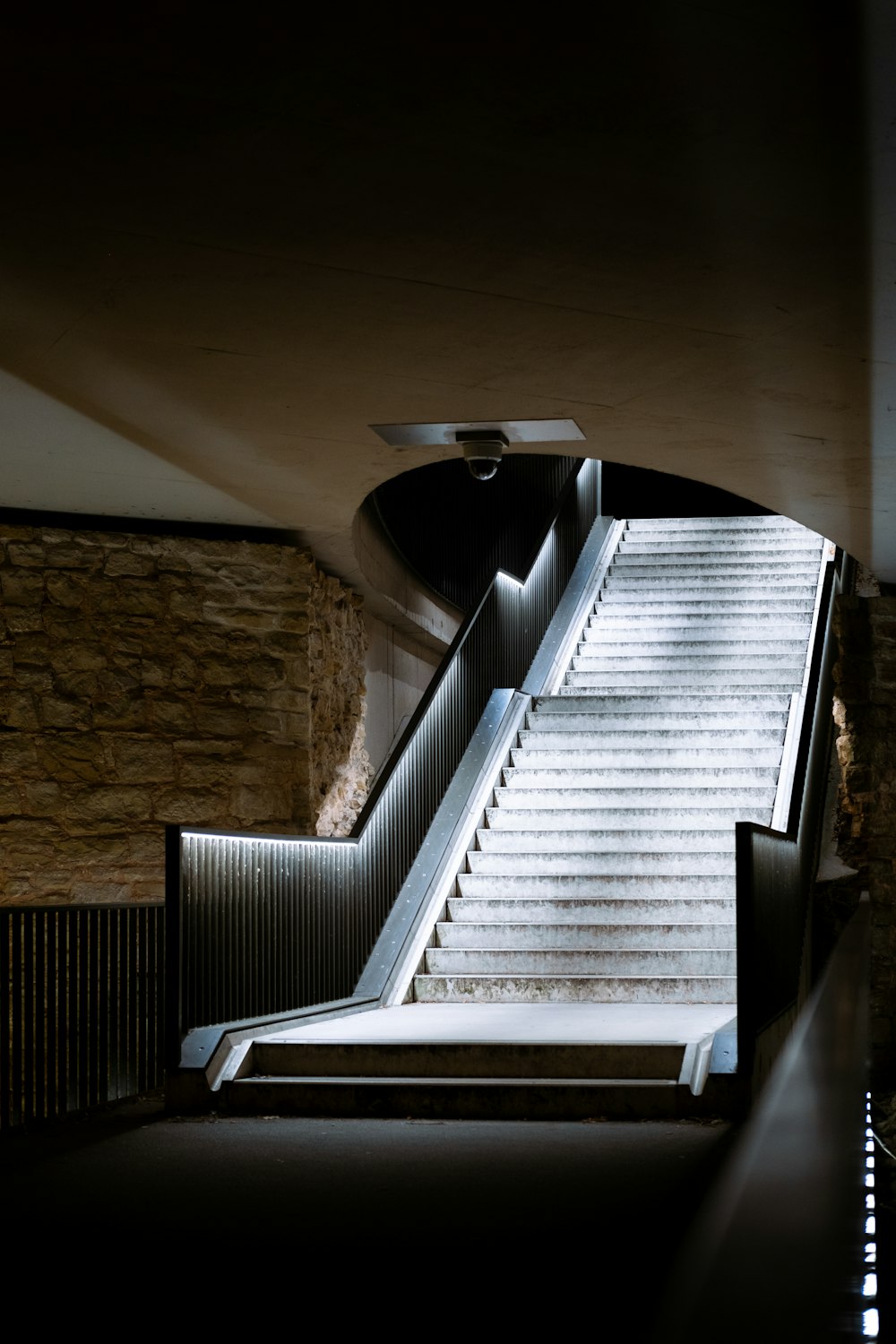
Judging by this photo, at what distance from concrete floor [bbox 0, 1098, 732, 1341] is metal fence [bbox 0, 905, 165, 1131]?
21 cm

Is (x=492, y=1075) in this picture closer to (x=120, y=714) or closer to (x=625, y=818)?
(x=120, y=714)

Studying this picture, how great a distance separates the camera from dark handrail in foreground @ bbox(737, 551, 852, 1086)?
6.29m

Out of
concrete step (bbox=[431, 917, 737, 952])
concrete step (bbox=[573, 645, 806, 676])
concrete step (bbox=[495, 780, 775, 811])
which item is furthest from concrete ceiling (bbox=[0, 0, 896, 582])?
concrete step (bbox=[573, 645, 806, 676])

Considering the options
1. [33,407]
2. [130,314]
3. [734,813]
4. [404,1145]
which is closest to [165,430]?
[33,407]

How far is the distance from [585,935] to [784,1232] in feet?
14.7

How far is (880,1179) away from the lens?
5.80 meters

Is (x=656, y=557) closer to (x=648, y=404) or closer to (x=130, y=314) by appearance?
(x=648, y=404)

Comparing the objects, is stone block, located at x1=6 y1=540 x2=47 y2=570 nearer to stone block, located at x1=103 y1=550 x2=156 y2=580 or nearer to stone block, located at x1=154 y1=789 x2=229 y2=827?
stone block, located at x1=103 y1=550 x2=156 y2=580

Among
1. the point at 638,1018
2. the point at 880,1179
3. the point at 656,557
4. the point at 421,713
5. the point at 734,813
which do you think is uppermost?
the point at 656,557

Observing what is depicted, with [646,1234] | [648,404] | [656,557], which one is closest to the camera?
[646,1234]

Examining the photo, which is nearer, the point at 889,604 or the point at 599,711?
the point at 889,604

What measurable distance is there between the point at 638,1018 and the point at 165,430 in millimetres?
3764

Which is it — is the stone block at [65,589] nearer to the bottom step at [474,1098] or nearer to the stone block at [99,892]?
the stone block at [99,892]

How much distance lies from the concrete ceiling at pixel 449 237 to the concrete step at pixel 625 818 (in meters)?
3.24
